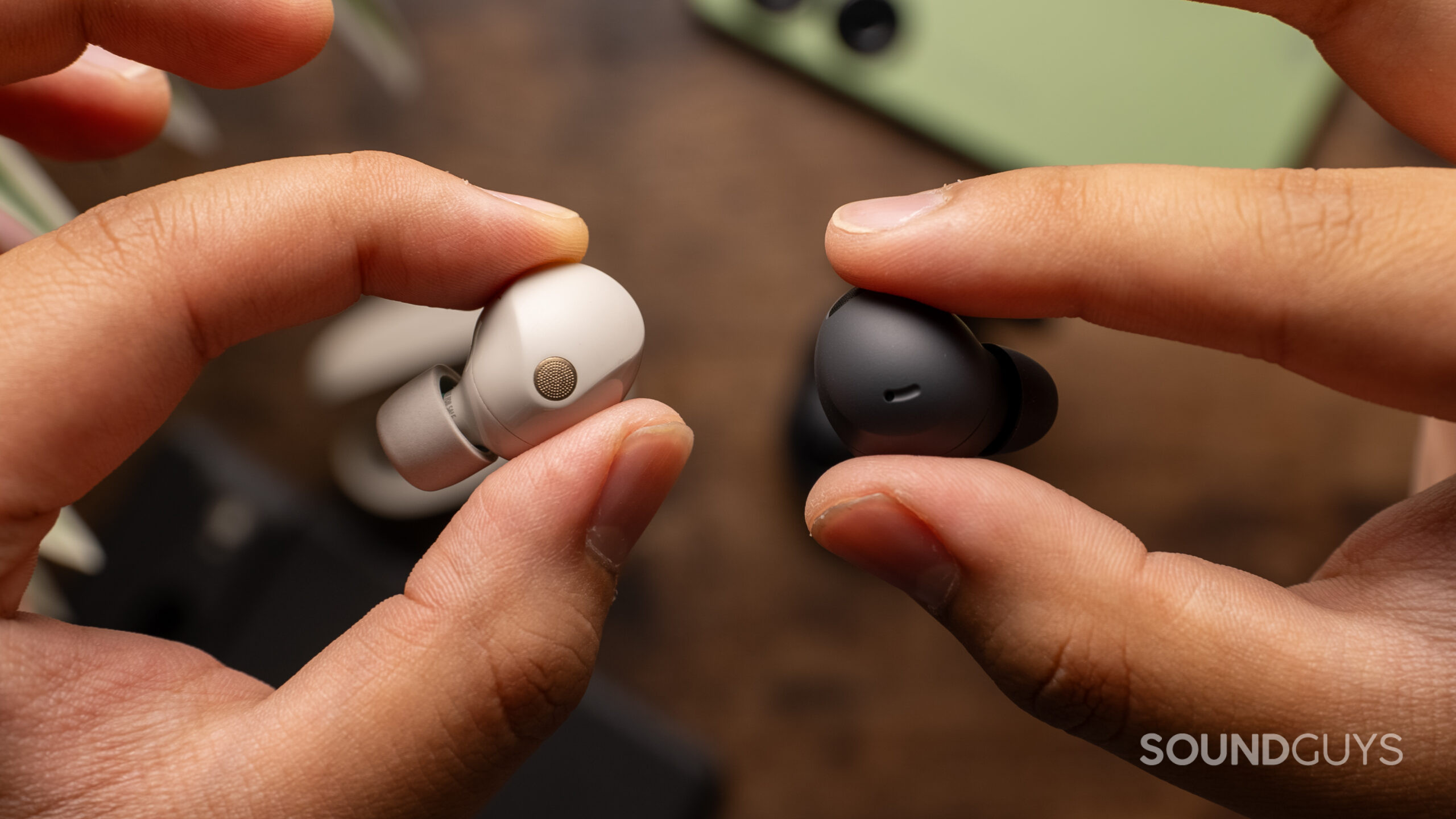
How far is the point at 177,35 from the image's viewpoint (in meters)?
0.78

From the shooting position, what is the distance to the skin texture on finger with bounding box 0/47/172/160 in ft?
3.08

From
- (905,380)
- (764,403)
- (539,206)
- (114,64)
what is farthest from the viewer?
(764,403)

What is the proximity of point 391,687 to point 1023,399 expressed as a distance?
0.54 meters

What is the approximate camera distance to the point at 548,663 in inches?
26.5

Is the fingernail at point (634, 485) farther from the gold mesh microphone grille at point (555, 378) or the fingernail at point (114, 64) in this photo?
the fingernail at point (114, 64)

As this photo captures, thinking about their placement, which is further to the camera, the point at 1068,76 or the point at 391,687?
the point at 1068,76

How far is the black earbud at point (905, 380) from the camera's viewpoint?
0.63 m

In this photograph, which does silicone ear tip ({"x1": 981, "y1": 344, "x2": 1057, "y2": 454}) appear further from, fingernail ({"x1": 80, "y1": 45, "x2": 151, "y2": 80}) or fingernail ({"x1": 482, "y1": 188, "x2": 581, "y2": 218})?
fingernail ({"x1": 80, "y1": 45, "x2": 151, "y2": 80})

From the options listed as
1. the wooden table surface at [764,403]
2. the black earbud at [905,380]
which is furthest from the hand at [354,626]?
the wooden table surface at [764,403]

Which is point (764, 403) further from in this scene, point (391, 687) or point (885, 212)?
point (391, 687)

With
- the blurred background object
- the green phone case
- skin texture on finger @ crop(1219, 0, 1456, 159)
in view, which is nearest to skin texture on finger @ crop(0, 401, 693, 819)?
the blurred background object

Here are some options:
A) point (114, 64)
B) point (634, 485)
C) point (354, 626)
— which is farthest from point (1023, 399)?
point (114, 64)

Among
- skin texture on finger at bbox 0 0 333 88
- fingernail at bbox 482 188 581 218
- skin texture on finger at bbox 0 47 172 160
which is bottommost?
fingernail at bbox 482 188 581 218

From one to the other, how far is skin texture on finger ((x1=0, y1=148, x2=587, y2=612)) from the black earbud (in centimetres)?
26
